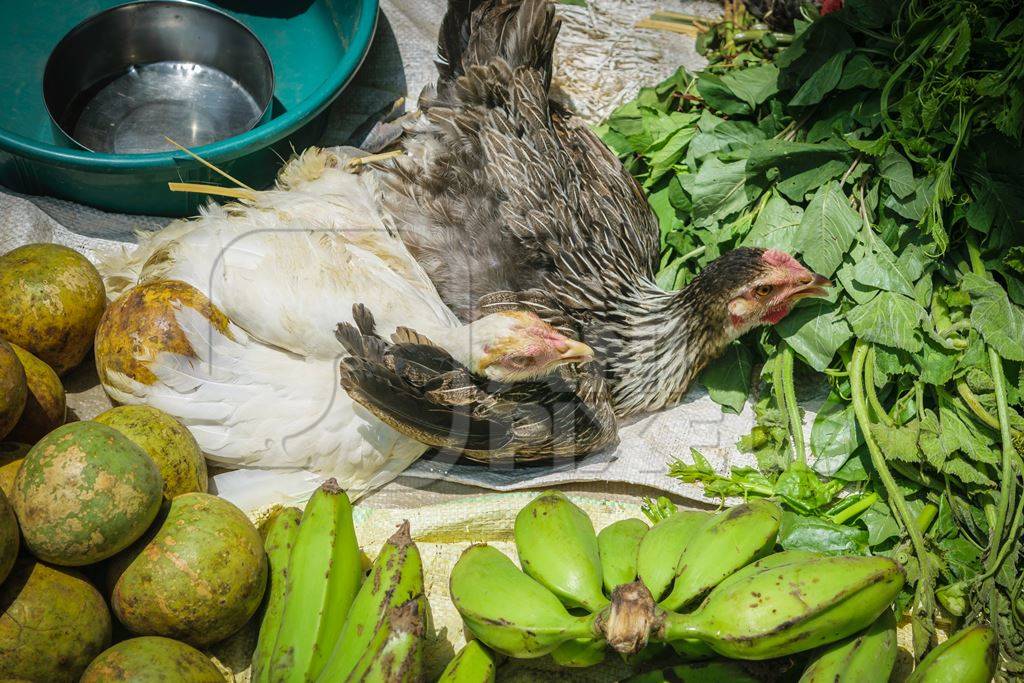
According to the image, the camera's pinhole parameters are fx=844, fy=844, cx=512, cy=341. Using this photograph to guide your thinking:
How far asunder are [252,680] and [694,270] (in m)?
1.70

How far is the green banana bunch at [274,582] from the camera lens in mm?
1595

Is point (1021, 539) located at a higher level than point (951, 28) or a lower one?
lower

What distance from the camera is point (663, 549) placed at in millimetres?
1653

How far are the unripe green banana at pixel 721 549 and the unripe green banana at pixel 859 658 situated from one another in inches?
8.4

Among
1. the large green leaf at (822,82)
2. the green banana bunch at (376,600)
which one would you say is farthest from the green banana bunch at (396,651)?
the large green leaf at (822,82)

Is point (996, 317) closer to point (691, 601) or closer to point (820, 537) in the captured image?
point (820, 537)

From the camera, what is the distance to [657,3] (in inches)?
125

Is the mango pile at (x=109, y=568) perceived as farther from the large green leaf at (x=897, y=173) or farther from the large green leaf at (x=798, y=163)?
the large green leaf at (x=897, y=173)

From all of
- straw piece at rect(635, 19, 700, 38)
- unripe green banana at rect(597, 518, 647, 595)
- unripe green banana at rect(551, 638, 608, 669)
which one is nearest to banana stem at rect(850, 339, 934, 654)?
Answer: unripe green banana at rect(597, 518, 647, 595)

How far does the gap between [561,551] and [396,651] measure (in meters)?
0.37

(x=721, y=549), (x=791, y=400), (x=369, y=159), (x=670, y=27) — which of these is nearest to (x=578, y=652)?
(x=721, y=549)

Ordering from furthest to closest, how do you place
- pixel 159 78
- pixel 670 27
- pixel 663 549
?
pixel 670 27 < pixel 159 78 < pixel 663 549

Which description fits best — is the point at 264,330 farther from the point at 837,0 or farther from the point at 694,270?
the point at 837,0

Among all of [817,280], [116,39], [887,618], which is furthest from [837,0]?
[116,39]
